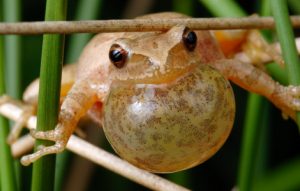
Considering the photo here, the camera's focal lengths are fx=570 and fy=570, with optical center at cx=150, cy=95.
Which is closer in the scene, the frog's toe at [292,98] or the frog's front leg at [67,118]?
the frog's front leg at [67,118]

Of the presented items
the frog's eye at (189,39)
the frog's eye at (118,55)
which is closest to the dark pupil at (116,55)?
the frog's eye at (118,55)

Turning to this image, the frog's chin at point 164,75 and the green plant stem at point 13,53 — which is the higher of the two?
the frog's chin at point 164,75

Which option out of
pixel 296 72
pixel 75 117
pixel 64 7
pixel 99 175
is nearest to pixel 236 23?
pixel 296 72

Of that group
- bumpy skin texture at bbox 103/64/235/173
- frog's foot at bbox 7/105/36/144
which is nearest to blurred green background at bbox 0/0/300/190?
frog's foot at bbox 7/105/36/144

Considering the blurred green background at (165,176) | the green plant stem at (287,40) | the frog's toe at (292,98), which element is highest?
the green plant stem at (287,40)

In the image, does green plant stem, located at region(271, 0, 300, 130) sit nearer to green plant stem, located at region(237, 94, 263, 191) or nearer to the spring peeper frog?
the spring peeper frog

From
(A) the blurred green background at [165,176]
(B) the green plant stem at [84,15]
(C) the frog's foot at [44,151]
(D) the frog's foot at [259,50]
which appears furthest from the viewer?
(A) the blurred green background at [165,176]

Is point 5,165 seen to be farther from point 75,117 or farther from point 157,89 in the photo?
point 157,89

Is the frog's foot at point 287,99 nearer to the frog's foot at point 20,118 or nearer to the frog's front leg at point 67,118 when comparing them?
the frog's front leg at point 67,118

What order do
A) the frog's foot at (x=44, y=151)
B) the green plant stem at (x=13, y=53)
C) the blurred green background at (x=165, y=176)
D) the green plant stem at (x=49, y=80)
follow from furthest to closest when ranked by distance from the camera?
1. the blurred green background at (x=165, y=176)
2. the green plant stem at (x=13, y=53)
3. the frog's foot at (x=44, y=151)
4. the green plant stem at (x=49, y=80)
